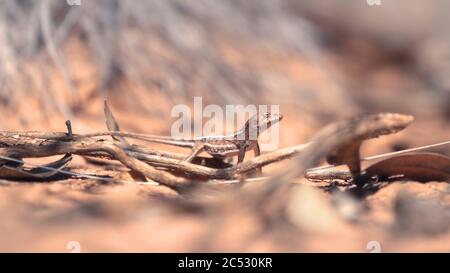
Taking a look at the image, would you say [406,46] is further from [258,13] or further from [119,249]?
[119,249]

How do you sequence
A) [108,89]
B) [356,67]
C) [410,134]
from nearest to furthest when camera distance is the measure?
[410,134]
[108,89]
[356,67]

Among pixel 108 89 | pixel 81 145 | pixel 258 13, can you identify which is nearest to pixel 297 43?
pixel 258 13

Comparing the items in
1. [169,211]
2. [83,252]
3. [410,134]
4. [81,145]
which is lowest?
[83,252]

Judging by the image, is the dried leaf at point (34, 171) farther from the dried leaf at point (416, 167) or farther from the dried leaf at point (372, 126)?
the dried leaf at point (416, 167)

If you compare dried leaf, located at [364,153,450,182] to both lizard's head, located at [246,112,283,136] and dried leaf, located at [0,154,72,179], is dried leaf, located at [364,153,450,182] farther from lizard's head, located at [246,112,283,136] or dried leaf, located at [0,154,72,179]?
dried leaf, located at [0,154,72,179]

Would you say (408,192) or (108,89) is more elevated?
(108,89)

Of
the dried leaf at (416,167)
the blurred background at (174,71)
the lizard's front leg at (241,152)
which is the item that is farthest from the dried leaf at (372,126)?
the blurred background at (174,71)

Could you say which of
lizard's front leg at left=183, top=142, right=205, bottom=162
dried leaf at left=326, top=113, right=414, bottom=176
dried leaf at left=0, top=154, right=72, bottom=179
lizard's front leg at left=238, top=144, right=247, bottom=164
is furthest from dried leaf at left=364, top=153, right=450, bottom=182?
dried leaf at left=0, top=154, right=72, bottom=179

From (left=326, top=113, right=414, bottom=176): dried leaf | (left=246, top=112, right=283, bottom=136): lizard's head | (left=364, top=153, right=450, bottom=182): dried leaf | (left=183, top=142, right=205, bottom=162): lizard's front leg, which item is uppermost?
(left=246, top=112, right=283, bottom=136): lizard's head

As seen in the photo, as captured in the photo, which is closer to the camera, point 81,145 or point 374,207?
point 374,207
